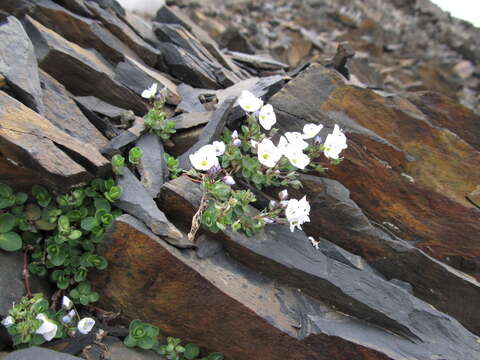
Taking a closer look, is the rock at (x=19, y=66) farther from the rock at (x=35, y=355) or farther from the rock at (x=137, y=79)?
the rock at (x=35, y=355)

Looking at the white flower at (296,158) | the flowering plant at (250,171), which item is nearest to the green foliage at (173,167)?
the flowering plant at (250,171)

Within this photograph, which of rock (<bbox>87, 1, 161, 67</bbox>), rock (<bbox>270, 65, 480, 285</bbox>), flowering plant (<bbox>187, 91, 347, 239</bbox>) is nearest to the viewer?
flowering plant (<bbox>187, 91, 347, 239</bbox>)

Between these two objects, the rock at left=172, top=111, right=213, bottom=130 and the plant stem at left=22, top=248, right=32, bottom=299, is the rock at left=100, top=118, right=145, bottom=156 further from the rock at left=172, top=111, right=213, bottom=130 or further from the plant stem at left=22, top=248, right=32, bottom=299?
the plant stem at left=22, top=248, right=32, bottom=299

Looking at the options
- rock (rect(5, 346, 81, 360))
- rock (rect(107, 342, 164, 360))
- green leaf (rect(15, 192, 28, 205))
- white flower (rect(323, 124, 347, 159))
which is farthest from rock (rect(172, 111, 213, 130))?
rock (rect(5, 346, 81, 360))

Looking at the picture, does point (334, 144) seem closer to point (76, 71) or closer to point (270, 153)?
point (270, 153)

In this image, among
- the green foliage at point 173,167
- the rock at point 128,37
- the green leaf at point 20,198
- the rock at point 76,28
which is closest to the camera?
the green leaf at point 20,198

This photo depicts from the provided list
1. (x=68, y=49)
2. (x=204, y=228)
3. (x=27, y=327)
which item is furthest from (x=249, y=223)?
(x=68, y=49)

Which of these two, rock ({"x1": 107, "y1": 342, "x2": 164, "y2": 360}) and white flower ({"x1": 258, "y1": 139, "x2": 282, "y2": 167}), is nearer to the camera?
rock ({"x1": 107, "y1": 342, "x2": 164, "y2": 360})
